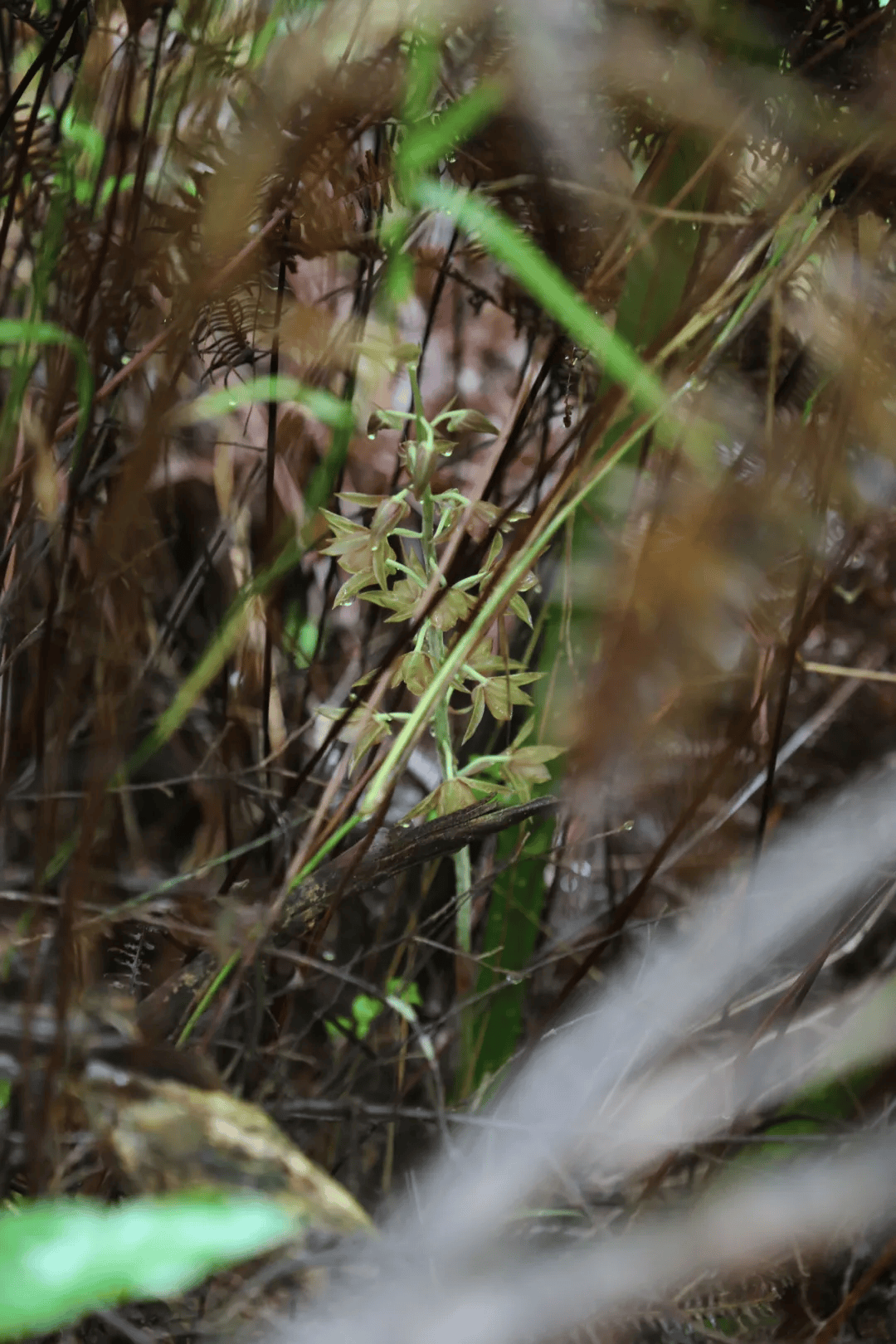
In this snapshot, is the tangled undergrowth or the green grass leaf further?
the tangled undergrowth

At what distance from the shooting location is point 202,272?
0.45m

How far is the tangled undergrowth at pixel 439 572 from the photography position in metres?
0.42

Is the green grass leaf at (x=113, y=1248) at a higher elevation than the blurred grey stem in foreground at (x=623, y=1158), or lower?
higher

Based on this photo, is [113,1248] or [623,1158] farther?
[623,1158]

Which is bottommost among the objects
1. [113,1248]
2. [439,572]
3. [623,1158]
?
[623,1158]

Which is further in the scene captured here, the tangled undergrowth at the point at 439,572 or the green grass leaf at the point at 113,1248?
the tangled undergrowth at the point at 439,572

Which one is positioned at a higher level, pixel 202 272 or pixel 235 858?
pixel 202 272

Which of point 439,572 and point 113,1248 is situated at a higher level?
point 439,572

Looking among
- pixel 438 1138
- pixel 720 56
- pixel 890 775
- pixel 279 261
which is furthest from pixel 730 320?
pixel 438 1138

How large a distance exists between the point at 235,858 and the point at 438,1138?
20 cm

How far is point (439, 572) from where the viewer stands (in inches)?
19.2

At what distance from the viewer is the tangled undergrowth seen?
415 millimetres

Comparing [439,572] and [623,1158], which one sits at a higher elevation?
[439,572]

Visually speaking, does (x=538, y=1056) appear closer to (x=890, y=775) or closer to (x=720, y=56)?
(x=890, y=775)
